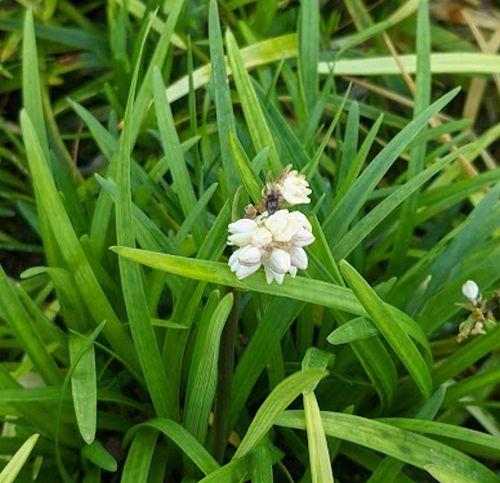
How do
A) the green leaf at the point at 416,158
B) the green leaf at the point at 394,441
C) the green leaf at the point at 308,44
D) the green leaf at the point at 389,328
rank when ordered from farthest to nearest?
the green leaf at the point at 308,44, the green leaf at the point at 416,158, the green leaf at the point at 394,441, the green leaf at the point at 389,328

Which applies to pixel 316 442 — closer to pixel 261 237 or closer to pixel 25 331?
pixel 261 237

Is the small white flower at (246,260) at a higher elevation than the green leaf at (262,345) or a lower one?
higher

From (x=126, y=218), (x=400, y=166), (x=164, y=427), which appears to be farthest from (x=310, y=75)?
(x=164, y=427)

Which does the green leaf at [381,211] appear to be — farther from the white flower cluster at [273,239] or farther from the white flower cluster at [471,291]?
the white flower cluster at [273,239]

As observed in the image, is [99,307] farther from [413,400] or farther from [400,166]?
[400,166]

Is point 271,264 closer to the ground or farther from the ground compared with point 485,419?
farther from the ground

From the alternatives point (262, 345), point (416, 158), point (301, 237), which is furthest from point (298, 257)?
point (416, 158)

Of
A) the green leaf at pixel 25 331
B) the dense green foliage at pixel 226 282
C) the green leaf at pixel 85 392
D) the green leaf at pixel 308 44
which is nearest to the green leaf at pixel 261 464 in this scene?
the dense green foliage at pixel 226 282
